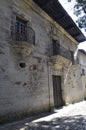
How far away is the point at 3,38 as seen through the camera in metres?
6.88

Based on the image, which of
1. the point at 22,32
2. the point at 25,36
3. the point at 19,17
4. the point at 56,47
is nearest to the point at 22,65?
the point at 25,36

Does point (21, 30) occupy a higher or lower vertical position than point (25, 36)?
higher

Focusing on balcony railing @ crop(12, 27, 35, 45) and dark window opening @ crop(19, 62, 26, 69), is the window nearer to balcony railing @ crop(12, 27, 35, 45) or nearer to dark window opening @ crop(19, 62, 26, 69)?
balcony railing @ crop(12, 27, 35, 45)

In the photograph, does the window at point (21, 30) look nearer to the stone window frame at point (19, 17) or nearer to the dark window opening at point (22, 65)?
the stone window frame at point (19, 17)

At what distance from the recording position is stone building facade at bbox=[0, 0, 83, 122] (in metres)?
6.88

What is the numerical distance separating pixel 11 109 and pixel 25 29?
3.62 m

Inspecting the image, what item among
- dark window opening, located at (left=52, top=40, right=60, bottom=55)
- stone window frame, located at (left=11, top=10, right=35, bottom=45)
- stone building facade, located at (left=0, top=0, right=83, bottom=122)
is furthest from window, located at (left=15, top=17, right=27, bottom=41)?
dark window opening, located at (left=52, top=40, right=60, bottom=55)

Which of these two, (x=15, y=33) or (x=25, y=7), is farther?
(x=25, y=7)

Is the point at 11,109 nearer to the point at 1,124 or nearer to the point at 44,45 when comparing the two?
the point at 1,124

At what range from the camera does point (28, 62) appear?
822 cm

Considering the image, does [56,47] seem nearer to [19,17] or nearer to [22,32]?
[22,32]

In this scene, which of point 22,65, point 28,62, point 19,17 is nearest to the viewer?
point 22,65

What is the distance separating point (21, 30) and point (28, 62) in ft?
4.78

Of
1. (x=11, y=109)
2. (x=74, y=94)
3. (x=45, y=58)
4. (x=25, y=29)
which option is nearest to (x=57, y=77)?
(x=45, y=58)
